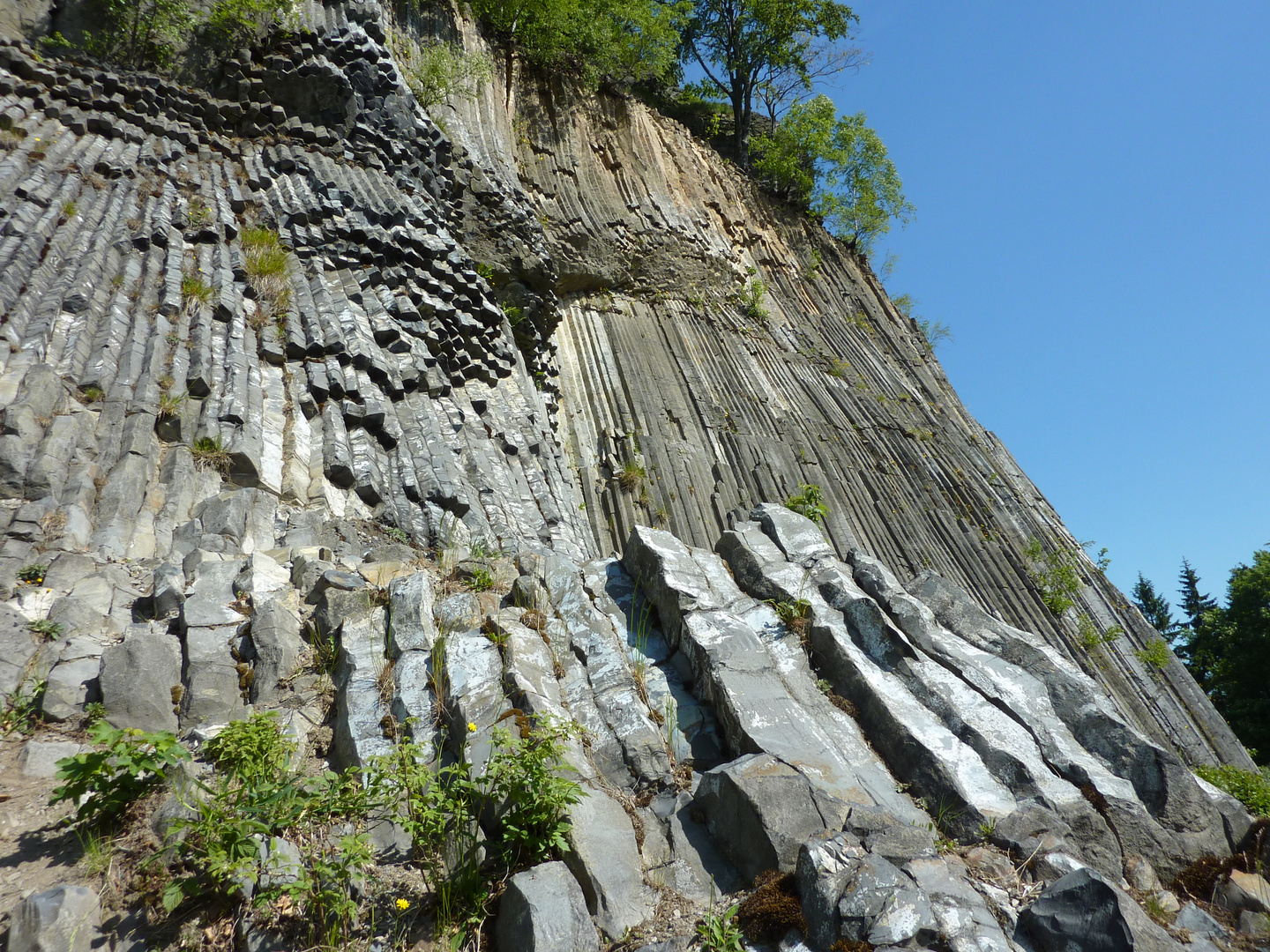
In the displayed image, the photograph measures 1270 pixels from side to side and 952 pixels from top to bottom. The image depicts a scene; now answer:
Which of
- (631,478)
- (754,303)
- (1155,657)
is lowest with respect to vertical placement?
(631,478)

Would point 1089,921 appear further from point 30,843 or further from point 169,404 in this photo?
point 169,404

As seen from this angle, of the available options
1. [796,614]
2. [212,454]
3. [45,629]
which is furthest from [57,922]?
[796,614]

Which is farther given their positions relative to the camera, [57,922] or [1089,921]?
[1089,921]

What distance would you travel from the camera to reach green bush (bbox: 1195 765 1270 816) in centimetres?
438

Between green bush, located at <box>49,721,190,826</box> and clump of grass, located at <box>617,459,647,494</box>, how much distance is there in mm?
9631

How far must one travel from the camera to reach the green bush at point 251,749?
3.30 m

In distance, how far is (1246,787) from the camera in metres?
4.53

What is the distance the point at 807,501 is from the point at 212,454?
346 inches

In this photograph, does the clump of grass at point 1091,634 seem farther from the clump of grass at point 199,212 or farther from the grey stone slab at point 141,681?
the clump of grass at point 199,212

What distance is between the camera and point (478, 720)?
12.7ft

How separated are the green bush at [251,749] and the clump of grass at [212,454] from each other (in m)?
3.14

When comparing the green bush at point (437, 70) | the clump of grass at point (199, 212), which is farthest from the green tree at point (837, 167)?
the clump of grass at point (199, 212)

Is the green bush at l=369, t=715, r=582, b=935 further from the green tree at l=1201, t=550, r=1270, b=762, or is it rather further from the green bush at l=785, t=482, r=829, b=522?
the green tree at l=1201, t=550, r=1270, b=762

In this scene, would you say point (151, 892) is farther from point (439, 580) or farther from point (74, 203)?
point (74, 203)
